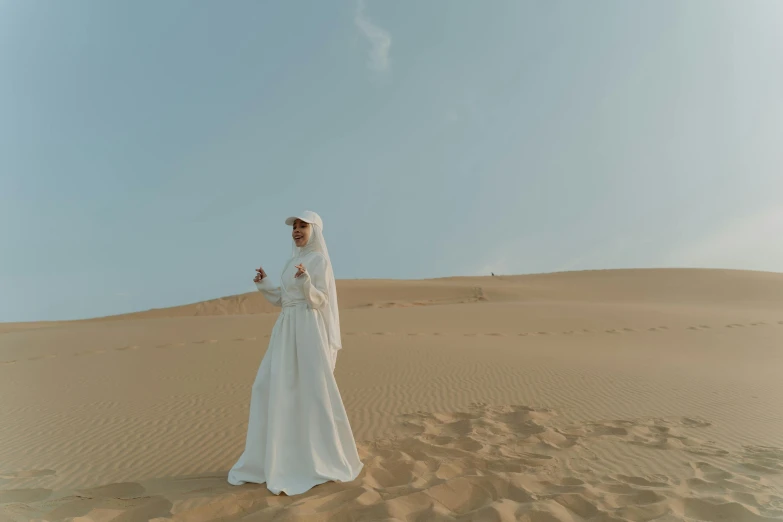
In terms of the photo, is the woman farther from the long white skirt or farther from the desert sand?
the desert sand

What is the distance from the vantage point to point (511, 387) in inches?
368

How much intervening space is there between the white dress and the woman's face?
0.74 feet

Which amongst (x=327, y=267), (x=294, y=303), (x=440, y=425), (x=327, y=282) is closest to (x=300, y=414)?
(x=294, y=303)

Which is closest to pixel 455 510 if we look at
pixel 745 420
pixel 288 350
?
pixel 288 350

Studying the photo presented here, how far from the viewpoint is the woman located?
4.68 metres

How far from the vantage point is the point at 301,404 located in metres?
4.82

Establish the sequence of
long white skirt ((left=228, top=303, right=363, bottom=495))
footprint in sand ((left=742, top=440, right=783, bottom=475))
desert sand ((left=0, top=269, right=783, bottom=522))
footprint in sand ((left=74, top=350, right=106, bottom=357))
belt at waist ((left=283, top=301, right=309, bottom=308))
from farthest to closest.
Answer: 1. footprint in sand ((left=74, top=350, right=106, bottom=357))
2. footprint in sand ((left=742, top=440, right=783, bottom=475))
3. belt at waist ((left=283, top=301, right=309, bottom=308))
4. long white skirt ((left=228, top=303, right=363, bottom=495))
5. desert sand ((left=0, top=269, right=783, bottom=522))

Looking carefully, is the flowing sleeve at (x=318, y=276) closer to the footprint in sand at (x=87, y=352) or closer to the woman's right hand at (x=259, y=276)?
the woman's right hand at (x=259, y=276)

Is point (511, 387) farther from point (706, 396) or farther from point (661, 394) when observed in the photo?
point (706, 396)

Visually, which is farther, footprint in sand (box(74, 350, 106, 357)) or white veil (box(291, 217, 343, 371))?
footprint in sand (box(74, 350, 106, 357))

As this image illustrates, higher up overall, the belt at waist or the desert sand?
the belt at waist

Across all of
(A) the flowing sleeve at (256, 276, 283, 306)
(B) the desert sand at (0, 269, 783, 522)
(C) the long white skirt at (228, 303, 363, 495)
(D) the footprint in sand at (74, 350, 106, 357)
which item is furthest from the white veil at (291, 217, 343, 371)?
(D) the footprint in sand at (74, 350, 106, 357)

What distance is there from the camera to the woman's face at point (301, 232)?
5.08 metres

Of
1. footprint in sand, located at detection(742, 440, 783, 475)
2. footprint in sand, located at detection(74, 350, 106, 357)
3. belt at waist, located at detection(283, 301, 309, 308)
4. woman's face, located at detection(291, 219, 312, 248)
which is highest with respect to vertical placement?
woman's face, located at detection(291, 219, 312, 248)
